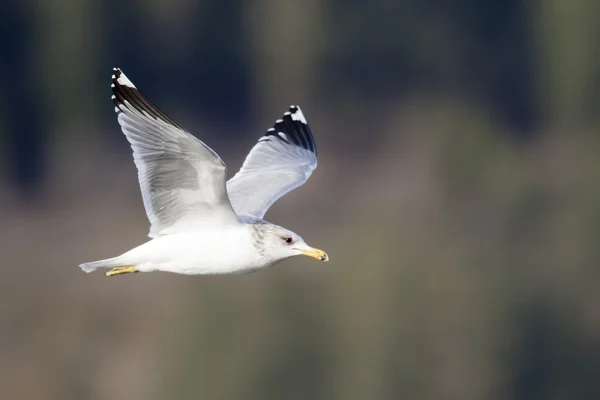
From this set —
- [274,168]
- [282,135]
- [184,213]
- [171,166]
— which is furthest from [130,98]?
[282,135]

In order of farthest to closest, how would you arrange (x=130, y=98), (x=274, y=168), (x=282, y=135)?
(x=282, y=135) → (x=274, y=168) → (x=130, y=98)

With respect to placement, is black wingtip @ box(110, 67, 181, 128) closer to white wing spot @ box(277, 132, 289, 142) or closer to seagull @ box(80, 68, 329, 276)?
seagull @ box(80, 68, 329, 276)

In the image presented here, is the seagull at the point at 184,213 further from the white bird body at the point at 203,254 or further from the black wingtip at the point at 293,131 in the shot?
the black wingtip at the point at 293,131

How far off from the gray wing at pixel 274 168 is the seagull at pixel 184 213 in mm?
376

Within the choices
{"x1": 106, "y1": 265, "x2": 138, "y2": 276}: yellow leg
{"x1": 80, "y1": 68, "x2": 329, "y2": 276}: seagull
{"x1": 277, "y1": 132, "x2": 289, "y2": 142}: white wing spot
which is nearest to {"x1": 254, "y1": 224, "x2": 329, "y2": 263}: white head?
{"x1": 80, "y1": 68, "x2": 329, "y2": 276}: seagull

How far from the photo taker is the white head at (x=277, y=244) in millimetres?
3449

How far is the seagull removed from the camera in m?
3.35

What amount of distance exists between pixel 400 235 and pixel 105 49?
558 cm

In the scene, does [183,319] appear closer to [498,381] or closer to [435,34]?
[498,381]

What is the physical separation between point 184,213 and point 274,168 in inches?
32.7

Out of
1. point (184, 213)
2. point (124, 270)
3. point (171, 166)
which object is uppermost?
point (171, 166)

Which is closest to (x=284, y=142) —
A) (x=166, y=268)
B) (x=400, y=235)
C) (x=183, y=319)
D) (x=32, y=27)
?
(x=166, y=268)

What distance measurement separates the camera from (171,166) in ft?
11.2

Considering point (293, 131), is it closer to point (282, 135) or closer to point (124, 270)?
point (282, 135)
